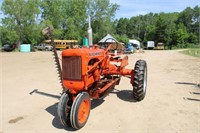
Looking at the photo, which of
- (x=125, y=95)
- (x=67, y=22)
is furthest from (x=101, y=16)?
(x=125, y=95)

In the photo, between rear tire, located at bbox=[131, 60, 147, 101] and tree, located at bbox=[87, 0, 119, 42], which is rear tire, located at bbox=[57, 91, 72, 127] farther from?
tree, located at bbox=[87, 0, 119, 42]

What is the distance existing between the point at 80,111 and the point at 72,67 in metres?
0.98

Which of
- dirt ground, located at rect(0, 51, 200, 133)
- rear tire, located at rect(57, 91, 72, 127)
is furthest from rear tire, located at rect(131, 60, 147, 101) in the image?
rear tire, located at rect(57, 91, 72, 127)

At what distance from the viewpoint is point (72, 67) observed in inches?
214

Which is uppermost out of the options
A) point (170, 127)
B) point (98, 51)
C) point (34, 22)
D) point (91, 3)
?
point (91, 3)

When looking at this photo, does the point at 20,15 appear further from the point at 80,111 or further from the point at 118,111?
the point at 80,111

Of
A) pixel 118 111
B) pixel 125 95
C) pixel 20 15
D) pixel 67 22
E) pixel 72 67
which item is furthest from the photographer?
pixel 67 22

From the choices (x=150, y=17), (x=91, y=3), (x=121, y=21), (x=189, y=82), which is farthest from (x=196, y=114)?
(x=150, y=17)

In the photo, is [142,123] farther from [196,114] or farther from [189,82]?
[189,82]

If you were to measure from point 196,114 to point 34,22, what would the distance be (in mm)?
50662

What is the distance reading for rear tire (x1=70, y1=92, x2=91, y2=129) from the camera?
15.9 ft

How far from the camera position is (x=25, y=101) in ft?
24.0

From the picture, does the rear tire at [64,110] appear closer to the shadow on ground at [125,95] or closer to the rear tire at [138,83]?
the rear tire at [138,83]

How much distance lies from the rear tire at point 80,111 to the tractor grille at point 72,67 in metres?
0.50
